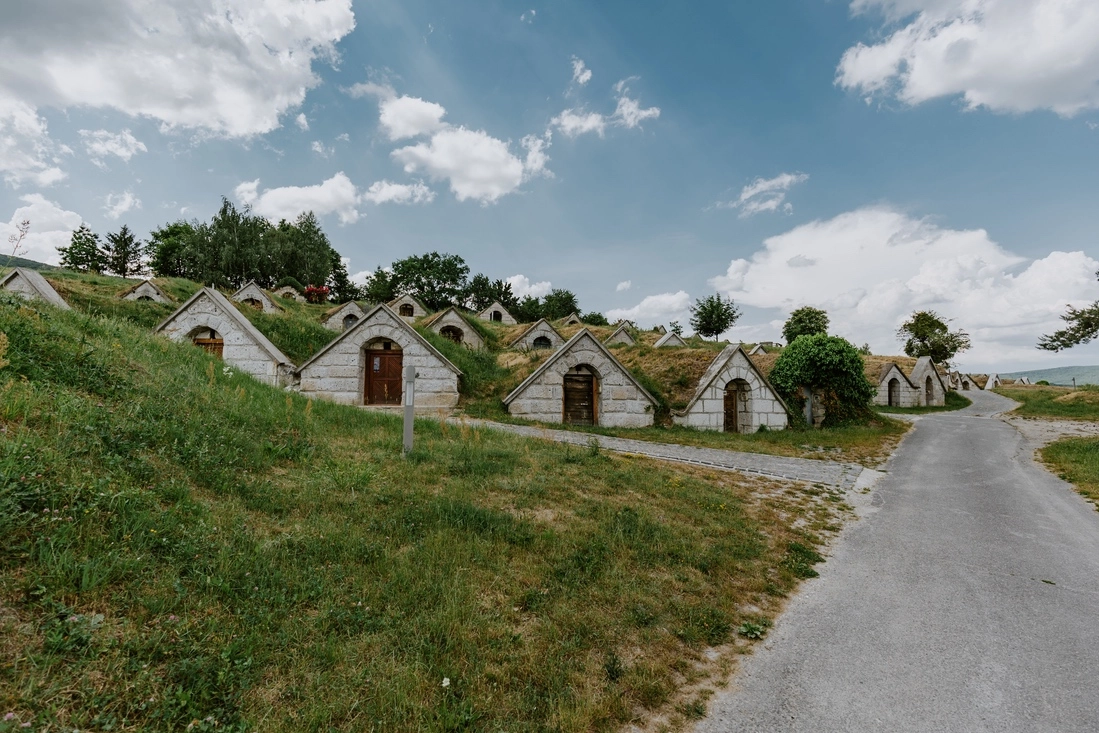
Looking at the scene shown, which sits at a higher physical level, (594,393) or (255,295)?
(255,295)

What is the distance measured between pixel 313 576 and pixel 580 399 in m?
14.8

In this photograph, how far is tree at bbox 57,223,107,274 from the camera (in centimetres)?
5859

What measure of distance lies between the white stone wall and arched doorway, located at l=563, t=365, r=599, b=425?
11123 millimetres

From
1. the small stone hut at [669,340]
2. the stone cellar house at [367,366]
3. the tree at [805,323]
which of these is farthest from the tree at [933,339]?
the stone cellar house at [367,366]

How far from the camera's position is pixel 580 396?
18.3 metres

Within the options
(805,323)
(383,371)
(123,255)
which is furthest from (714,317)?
(123,255)

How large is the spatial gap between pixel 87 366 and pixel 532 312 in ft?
196

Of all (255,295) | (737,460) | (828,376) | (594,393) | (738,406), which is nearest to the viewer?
(737,460)

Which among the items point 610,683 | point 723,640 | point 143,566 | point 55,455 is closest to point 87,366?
point 55,455

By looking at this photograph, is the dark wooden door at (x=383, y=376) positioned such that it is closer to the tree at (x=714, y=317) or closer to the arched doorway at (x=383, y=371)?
the arched doorway at (x=383, y=371)

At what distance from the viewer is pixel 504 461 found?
8438mm

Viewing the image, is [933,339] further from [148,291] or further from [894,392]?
[148,291]

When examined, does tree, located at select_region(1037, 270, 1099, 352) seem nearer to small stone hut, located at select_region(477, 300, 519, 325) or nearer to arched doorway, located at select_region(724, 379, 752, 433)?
arched doorway, located at select_region(724, 379, 752, 433)

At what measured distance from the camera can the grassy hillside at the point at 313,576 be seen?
270 cm
